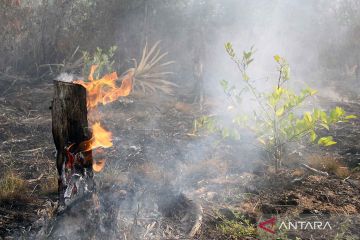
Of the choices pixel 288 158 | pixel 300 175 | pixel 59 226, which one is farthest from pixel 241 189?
pixel 59 226

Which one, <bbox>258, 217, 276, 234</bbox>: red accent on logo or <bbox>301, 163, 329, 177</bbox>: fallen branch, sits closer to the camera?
<bbox>258, 217, 276, 234</bbox>: red accent on logo

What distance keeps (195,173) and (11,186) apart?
1.98 m

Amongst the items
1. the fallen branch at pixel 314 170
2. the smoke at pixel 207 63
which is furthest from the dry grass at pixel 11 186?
the fallen branch at pixel 314 170

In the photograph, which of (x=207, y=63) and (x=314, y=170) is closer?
(x=314, y=170)

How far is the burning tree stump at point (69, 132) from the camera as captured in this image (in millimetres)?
2402

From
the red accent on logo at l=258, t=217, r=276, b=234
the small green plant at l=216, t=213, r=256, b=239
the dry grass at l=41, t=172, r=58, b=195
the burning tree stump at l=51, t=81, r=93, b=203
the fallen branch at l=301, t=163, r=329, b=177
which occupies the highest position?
Answer: the burning tree stump at l=51, t=81, r=93, b=203

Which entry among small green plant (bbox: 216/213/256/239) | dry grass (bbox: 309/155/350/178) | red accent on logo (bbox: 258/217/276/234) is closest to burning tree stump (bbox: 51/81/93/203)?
small green plant (bbox: 216/213/256/239)

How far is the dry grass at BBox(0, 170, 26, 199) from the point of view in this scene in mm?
3154

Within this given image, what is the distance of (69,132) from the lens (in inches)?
96.9

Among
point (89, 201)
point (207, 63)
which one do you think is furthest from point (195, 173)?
point (207, 63)

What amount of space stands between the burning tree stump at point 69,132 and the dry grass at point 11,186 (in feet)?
3.05

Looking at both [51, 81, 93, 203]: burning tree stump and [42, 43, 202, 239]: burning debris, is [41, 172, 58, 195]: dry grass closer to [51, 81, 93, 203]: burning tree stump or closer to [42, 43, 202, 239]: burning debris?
[42, 43, 202, 239]: burning debris

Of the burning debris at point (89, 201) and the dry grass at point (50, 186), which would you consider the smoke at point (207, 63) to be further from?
the burning debris at point (89, 201)

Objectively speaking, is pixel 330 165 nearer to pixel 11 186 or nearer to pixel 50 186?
pixel 50 186
